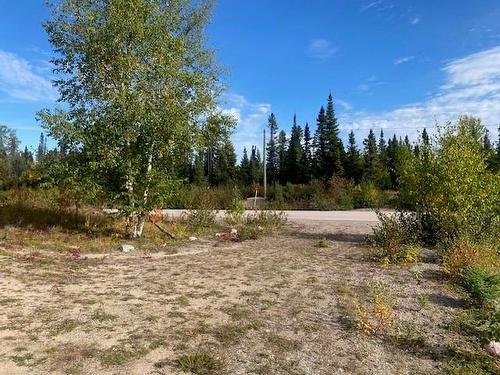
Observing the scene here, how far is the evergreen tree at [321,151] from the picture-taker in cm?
6256

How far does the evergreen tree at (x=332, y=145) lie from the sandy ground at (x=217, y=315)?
51136 millimetres

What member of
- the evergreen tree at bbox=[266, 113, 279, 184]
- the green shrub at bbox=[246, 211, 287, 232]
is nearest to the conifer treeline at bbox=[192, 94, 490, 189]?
the evergreen tree at bbox=[266, 113, 279, 184]

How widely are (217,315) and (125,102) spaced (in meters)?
7.75

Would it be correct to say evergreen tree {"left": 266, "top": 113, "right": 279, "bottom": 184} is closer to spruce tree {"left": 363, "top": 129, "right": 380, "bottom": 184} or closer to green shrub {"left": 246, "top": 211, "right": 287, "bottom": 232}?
spruce tree {"left": 363, "top": 129, "right": 380, "bottom": 184}

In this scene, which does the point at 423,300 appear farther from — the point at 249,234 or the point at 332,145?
the point at 332,145

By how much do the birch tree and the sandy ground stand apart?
283 centimetres

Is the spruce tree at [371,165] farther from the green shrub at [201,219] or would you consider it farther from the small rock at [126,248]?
the small rock at [126,248]

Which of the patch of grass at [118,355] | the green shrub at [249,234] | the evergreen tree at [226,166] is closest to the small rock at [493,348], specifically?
the patch of grass at [118,355]

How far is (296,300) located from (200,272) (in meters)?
2.66

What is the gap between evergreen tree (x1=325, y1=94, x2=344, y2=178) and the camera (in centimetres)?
6053

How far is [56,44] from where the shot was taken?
506 inches

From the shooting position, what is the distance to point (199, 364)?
14.5 feet

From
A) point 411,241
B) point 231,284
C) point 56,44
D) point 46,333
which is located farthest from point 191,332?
point 56,44

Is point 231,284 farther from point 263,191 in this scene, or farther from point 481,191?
point 263,191
